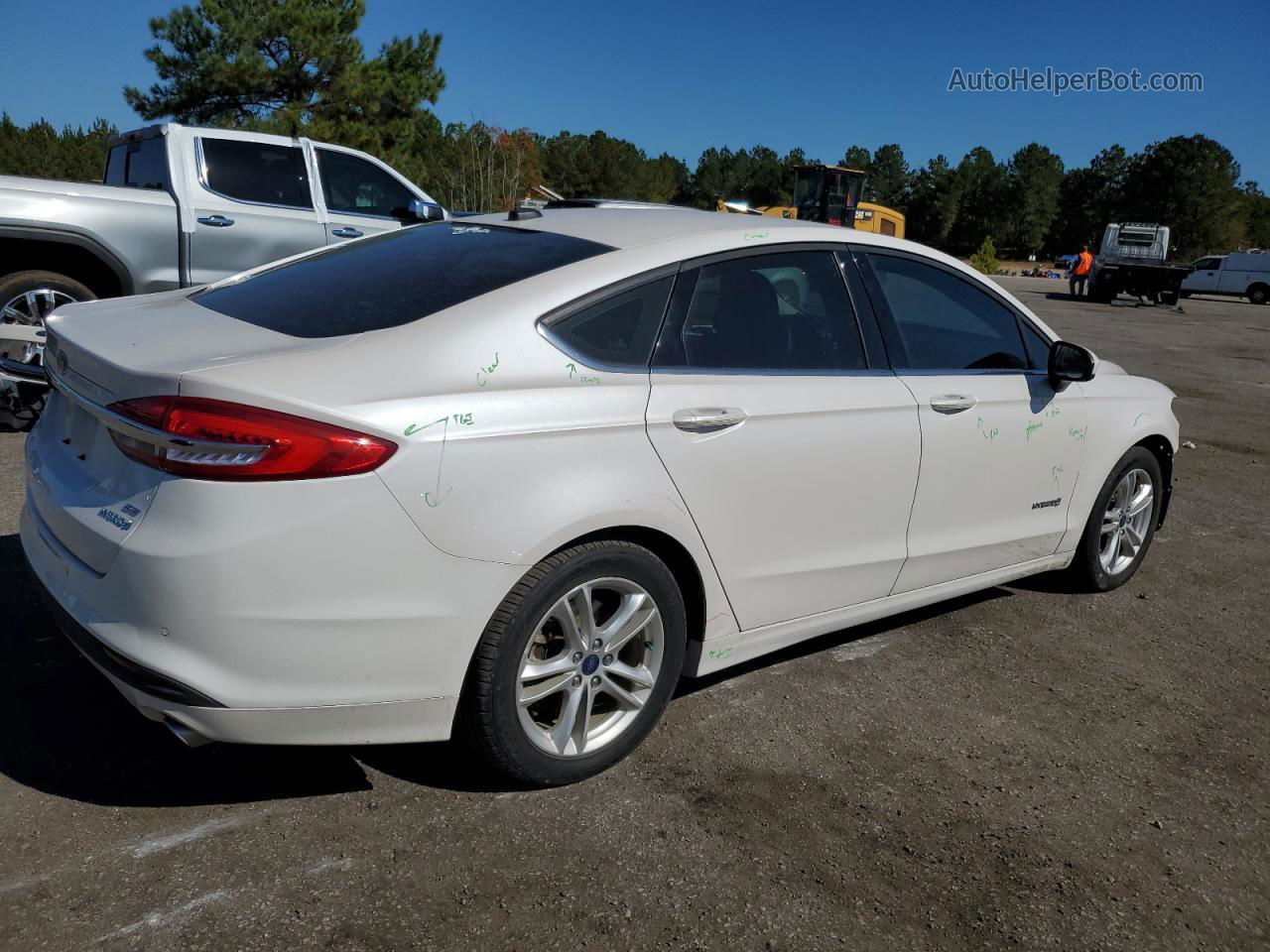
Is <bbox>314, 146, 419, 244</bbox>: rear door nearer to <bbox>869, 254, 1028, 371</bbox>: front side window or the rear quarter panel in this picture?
the rear quarter panel

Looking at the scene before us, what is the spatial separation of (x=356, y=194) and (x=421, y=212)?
82.3 inches

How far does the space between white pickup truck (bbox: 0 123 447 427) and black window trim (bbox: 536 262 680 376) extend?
3863 mm

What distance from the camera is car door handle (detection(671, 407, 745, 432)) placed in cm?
288

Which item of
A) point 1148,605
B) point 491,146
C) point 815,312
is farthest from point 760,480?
point 491,146

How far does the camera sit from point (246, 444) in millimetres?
2246

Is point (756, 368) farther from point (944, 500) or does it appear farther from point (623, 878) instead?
point (623, 878)

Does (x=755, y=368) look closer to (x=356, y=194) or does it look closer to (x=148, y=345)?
(x=148, y=345)

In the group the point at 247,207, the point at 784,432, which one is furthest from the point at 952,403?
the point at 247,207

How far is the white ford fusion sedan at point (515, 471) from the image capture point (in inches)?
90.3

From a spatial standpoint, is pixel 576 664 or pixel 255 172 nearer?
pixel 576 664

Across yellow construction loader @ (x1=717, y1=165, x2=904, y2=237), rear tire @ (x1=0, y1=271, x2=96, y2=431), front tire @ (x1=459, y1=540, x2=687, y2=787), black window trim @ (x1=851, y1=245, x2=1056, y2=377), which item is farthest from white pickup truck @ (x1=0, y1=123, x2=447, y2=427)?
yellow construction loader @ (x1=717, y1=165, x2=904, y2=237)

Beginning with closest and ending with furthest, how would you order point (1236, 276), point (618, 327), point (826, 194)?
point (618, 327), point (826, 194), point (1236, 276)

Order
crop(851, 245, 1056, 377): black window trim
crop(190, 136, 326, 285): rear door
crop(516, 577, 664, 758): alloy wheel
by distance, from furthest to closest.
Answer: crop(190, 136, 326, 285): rear door → crop(851, 245, 1056, 377): black window trim → crop(516, 577, 664, 758): alloy wheel

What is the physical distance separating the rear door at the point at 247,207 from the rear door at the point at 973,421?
531 cm
